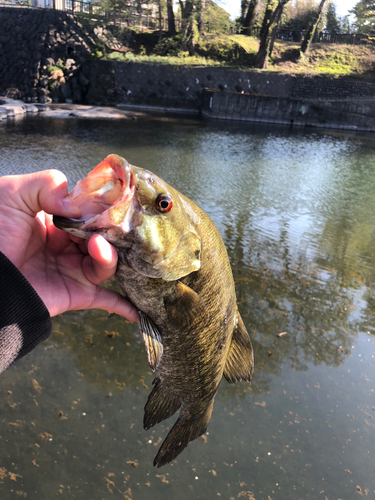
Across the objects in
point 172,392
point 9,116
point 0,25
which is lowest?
point 9,116

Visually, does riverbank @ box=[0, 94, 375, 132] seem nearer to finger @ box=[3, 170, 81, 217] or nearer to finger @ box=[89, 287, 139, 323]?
finger @ box=[89, 287, 139, 323]

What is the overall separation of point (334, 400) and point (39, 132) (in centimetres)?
1532

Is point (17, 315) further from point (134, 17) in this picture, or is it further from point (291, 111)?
point (134, 17)

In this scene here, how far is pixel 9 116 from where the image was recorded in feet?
61.0

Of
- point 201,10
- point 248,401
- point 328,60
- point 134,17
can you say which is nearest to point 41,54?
point 134,17

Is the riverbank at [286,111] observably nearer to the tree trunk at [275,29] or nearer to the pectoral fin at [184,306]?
the tree trunk at [275,29]

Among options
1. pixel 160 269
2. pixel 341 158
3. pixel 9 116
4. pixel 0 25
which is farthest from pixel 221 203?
pixel 0 25

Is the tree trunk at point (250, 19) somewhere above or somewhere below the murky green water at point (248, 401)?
above

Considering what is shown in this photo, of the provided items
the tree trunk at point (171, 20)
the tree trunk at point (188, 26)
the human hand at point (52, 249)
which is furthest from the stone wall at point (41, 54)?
the human hand at point (52, 249)

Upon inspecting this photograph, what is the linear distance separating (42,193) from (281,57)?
38.8m

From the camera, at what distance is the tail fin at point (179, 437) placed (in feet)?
7.63

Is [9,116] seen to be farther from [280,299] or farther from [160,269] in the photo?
[160,269]

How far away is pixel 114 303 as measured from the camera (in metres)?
2.15

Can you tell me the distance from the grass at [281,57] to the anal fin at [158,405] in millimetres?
30033
